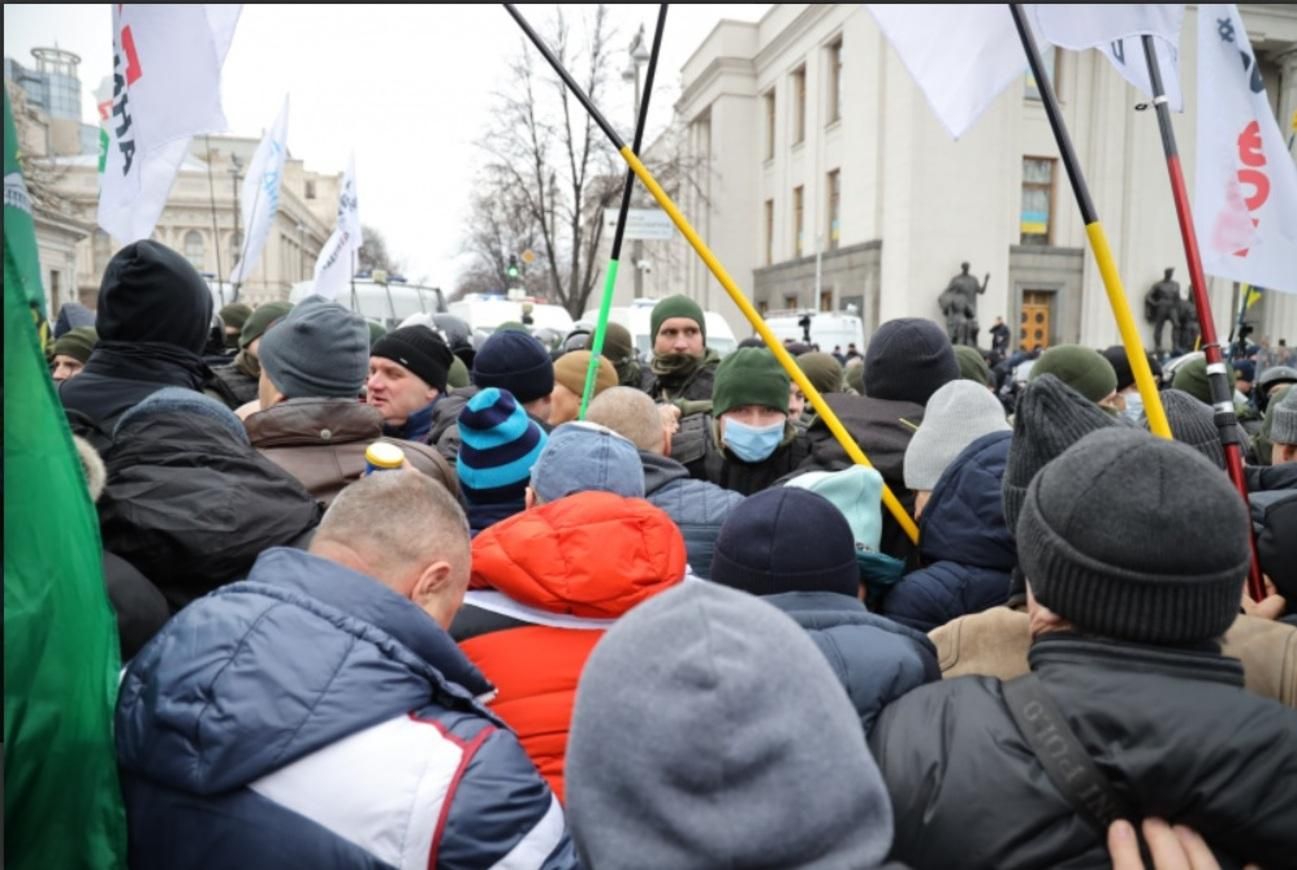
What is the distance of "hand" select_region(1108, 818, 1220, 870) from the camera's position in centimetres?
137

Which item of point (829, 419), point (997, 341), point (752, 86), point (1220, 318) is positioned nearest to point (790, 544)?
point (829, 419)

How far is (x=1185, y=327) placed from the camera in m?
27.7

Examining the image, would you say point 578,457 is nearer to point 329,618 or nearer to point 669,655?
point 329,618

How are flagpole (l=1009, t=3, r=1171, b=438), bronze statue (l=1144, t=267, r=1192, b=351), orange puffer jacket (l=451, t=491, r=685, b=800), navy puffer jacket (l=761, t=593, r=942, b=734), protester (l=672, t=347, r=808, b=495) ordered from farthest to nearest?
bronze statue (l=1144, t=267, r=1192, b=351) → protester (l=672, t=347, r=808, b=495) → flagpole (l=1009, t=3, r=1171, b=438) → orange puffer jacket (l=451, t=491, r=685, b=800) → navy puffer jacket (l=761, t=593, r=942, b=734)

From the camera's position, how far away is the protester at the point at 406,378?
14.4 ft

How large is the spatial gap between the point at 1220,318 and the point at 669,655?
108 feet

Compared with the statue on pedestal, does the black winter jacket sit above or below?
below

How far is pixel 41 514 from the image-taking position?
58.2 inches

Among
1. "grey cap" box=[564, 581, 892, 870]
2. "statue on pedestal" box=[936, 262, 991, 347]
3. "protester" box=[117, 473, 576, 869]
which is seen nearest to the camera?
"grey cap" box=[564, 581, 892, 870]

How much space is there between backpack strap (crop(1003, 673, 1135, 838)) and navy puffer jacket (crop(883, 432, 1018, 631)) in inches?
41.3

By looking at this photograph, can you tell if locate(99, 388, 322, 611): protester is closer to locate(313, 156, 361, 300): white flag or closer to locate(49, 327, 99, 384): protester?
locate(49, 327, 99, 384): protester

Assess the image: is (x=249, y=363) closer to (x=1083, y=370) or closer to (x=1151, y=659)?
(x=1083, y=370)

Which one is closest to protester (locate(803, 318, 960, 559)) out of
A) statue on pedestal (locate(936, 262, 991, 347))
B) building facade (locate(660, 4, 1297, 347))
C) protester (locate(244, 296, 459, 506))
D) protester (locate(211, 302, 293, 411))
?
protester (locate(244, 296, 459, 506))

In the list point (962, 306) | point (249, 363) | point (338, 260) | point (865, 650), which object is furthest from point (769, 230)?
point (865, 650)
